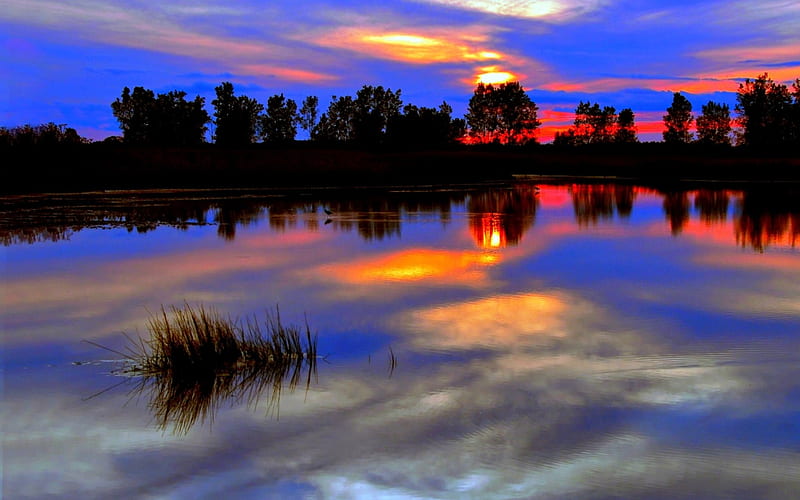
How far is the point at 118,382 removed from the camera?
8.80m

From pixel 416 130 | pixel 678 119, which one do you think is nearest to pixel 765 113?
pixel 678 119

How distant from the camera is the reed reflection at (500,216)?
23.5m

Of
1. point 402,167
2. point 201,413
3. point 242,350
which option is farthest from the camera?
point 402,167

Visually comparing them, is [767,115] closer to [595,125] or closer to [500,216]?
[595,125]

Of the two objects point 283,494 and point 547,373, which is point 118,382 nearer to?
point 283,494

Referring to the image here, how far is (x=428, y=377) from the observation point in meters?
8.99

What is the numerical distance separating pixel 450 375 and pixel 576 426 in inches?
79.3

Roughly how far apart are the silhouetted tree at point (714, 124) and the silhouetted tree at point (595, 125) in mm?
14366

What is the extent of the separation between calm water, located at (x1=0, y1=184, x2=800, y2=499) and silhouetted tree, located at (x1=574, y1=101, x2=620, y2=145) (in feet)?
435

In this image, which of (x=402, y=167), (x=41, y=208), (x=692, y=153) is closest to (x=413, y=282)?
(x=41, y=208)

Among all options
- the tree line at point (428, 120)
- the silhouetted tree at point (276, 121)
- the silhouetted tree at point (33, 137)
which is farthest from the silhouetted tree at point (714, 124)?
the silhouetted tree at point (33, 137)

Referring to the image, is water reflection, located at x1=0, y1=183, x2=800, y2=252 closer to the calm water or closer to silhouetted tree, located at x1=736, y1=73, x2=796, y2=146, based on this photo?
the calm water

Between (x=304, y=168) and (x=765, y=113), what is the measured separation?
83.2 meters

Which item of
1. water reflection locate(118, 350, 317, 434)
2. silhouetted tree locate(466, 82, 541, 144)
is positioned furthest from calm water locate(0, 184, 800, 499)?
silhouetted tree locate(466, 82, 541, 144)
